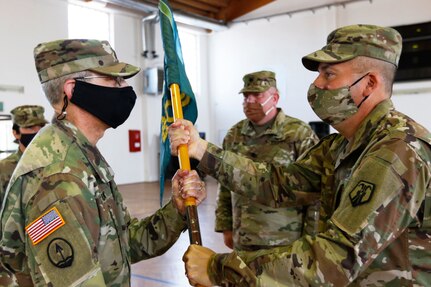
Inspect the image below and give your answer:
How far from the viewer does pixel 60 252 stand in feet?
4.44

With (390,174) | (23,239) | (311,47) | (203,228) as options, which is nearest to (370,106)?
(390,174)

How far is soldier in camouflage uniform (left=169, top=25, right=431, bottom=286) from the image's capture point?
138 centimetres

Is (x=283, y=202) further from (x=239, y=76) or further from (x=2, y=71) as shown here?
(x=239, y=76)

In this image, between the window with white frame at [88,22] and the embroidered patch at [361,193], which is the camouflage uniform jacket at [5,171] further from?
the window with white frame at [88,22]

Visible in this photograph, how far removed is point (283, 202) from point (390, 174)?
851 mm

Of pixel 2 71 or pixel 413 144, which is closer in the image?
pixel 413 144

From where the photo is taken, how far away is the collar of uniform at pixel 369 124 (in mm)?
1668

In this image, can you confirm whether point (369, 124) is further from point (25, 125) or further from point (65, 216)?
point (25, 125)

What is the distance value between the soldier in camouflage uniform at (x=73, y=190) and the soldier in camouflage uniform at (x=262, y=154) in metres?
1.41

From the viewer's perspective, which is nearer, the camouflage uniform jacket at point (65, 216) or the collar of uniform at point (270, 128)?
the camouflage uniform jacket at point (65, 216)

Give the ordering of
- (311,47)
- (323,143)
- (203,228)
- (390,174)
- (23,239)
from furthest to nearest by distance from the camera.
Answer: (311,47) < (203,228) < (323,143) < (23,239) < (390,174)

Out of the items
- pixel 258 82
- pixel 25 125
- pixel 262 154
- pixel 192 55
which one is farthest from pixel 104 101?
pixel 192 55

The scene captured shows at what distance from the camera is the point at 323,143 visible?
7.21 ft

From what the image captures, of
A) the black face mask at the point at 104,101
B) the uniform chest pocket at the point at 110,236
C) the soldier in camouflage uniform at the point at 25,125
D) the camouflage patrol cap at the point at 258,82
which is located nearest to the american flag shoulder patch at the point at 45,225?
the uniform chest pocket at the point at 110,236
